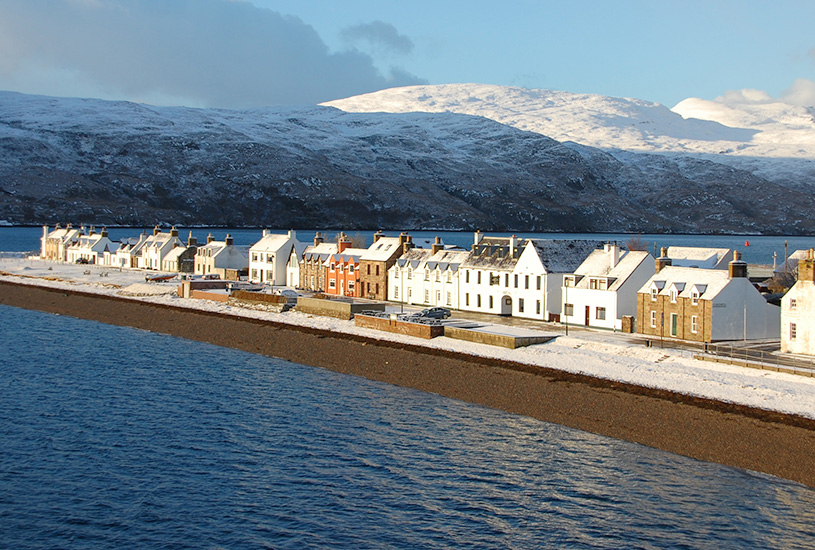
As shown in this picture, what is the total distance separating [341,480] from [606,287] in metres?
38.1

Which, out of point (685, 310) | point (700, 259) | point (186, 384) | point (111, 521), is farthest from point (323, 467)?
point (700, 259)

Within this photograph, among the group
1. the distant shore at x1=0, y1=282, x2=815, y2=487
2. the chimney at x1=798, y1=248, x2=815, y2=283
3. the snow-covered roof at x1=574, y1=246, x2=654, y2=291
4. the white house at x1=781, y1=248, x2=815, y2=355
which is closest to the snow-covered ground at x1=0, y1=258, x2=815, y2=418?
the distant shore at x1=0, y1=282, x2=815, y2=487

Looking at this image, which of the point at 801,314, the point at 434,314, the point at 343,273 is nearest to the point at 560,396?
the point at 801,314

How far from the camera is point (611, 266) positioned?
7125 cm

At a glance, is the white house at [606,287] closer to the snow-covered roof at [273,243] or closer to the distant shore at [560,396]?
the distant shore at [560,396]

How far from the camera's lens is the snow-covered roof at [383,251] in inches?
3629

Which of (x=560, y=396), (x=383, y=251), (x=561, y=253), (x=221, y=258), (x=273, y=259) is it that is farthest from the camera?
(x=221, y=258)

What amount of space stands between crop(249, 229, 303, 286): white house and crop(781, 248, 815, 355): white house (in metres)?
63.3

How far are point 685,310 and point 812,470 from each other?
84.2ft

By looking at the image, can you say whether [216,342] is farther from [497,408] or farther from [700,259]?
[700,259]

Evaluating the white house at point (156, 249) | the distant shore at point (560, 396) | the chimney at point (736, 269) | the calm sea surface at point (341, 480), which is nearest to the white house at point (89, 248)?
the white house at point (156, 249)

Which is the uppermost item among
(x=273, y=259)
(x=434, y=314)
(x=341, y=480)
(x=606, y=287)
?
(x=273, y=259)

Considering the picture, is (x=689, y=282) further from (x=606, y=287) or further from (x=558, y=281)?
(x=558, y=281)

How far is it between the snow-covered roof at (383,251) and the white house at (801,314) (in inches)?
1751
